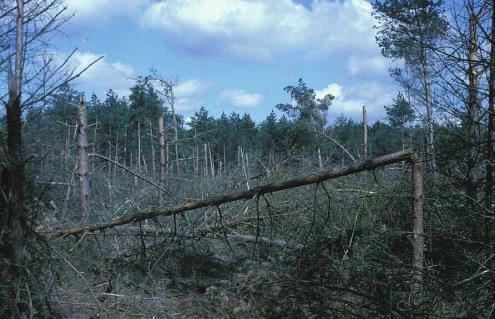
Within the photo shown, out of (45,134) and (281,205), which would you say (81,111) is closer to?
(281,205)

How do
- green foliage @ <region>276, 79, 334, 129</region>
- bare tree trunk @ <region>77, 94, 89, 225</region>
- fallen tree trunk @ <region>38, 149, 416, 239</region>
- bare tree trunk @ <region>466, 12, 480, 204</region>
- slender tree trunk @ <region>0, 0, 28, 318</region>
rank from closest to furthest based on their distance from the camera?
slender tree trunk @ <region>0, 0, 28, 318</region> < fallen tree trunk @ <region>38, 149, 416, 239</region> < bare tree trunk @ <region>466, 12, 480, 204</region> < bare tree trunk @ <region>77, 94, 89, 225</region> < green foliage @ <region>276, 79, 334, 129</region>

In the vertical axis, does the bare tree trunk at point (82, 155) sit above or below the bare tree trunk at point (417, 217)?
above

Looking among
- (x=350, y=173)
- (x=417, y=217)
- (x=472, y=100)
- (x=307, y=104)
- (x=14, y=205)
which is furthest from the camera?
(x=307, y=104)

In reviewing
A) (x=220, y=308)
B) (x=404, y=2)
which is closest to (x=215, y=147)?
(x=404, y=2)

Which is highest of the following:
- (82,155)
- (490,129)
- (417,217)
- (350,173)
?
(82,155)

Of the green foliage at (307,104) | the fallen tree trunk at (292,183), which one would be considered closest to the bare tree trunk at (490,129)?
the fallen tree trunk at (292,183)

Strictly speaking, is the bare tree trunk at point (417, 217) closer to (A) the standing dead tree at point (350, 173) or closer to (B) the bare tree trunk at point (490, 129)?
(A) the standing dead tree at point (350, 173)

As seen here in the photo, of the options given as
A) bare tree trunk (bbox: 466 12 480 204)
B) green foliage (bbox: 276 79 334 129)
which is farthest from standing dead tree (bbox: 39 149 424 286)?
green foliage (bbox: 276 79 334 129)

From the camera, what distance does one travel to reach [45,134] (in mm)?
4680

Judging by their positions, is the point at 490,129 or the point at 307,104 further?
the point at 307,104

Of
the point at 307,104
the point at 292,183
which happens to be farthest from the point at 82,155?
the point at 307,104

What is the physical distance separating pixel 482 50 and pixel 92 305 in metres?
5.41

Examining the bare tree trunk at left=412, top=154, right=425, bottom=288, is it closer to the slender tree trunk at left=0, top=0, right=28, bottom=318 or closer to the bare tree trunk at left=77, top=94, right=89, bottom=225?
the slender tree trunk at left=0, top=0, right=28, bottom=318

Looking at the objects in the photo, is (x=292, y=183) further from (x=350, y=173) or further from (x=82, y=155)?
(x=82, y=155)
